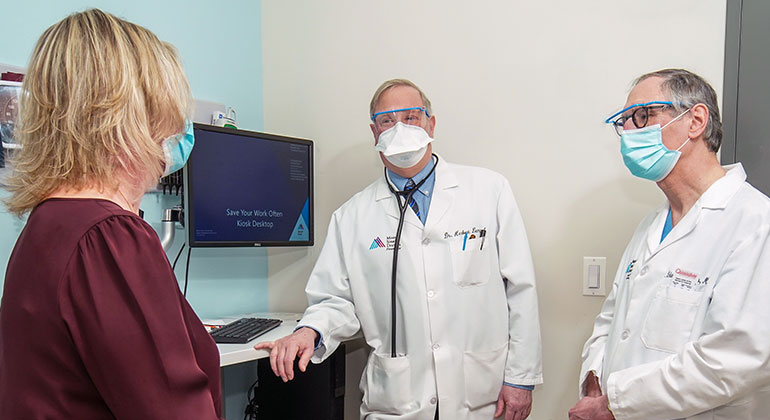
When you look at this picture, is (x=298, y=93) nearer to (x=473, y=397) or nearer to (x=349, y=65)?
(x=349, y=65)

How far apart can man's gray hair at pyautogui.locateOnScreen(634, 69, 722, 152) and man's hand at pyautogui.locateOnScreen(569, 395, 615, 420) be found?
25.8 inches

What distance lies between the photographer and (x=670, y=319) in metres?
1.18

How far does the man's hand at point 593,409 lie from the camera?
1225mm

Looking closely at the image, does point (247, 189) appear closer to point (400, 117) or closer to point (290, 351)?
point (400, 117)

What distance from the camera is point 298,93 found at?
2.33m

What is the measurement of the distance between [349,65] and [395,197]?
744mm

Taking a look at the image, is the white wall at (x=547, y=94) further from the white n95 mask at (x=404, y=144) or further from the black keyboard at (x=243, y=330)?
the black keyboard at (x=243, y=330)

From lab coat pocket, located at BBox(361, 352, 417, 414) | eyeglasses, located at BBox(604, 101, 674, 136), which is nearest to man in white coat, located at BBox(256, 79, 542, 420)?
lab coat pocket, located at BBox(361, 352, 417, 414)

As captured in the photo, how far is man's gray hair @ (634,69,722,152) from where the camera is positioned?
1288mm

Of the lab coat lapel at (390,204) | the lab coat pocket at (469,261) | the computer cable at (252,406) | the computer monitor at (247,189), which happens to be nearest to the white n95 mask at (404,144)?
the lab coat lapel at (390,204)

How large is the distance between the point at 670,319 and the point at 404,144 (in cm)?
85

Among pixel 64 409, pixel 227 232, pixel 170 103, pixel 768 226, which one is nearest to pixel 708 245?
pixel 768 226

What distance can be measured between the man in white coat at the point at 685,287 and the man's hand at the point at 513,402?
220 millimetres

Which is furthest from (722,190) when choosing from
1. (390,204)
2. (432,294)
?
(390,204)
